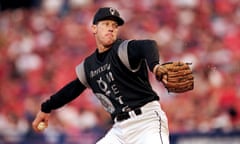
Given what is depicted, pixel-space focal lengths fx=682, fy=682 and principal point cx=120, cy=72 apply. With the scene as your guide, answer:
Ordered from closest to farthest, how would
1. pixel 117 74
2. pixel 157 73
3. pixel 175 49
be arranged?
1. pixel 157 73
2. pixel 117 74
3. pixel 175 49

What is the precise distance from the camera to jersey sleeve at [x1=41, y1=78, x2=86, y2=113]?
635 cm

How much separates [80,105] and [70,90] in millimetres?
4435

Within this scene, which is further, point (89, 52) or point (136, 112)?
point (89, 52)

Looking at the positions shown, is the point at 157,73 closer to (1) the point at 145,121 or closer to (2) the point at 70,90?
(1) the point at 145,121

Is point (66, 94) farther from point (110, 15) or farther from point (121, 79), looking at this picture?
point (110, 15)

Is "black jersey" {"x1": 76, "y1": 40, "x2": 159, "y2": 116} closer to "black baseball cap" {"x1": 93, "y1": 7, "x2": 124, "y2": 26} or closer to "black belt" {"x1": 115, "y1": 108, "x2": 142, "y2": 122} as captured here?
"black belt" {"x1": 115, "y1": 108, "x2": 142, "y2": 122}

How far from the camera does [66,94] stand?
641 cm

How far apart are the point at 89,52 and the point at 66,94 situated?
17.9ft

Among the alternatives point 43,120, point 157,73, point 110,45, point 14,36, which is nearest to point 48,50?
point 14,36

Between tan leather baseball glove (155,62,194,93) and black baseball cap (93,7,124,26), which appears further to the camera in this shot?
black baseball cap (93,7,124,26)

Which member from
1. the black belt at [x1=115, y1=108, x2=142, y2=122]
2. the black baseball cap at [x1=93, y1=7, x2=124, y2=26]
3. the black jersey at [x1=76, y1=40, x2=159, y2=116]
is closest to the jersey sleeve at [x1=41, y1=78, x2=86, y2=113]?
the black jersey at [x1=76, y1=40, x2=159, y2=116]

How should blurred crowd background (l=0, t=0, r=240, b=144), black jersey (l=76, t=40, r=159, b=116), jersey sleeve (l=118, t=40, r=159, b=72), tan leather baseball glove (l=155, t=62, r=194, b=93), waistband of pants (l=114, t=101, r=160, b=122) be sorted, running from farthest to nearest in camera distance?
blurred crowd background (l=0, t=0, r=240, b=144) < waistband of pants (l=114, t=101, r=160, b=122) < black jersey (l=76, t=40, r=159, b=116) < jersey sleeve (l=118, t=40, r=159, b=72) < tan leather baseball glove (l=155, t=62, r=194, b=93)

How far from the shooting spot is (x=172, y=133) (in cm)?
870

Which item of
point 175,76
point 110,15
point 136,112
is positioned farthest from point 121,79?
point 175,76
